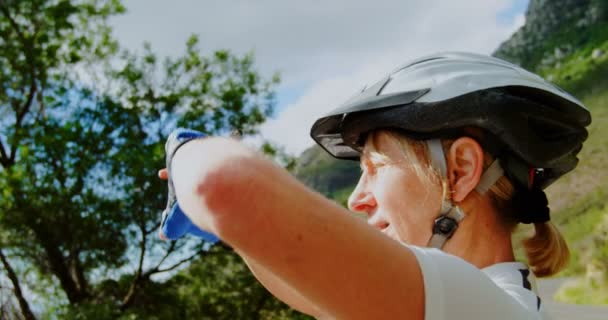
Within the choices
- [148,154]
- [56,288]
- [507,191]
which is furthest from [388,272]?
[56,288]

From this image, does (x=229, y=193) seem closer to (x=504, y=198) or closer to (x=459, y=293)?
(x=459, y=293)

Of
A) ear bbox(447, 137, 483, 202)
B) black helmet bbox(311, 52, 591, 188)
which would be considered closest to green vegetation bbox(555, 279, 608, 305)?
black helmet bbox(311, 52, 591, 188)

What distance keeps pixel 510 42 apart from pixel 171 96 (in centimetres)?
14665

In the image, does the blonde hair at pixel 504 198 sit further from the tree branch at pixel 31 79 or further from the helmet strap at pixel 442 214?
the tree branch at pixel 31 79

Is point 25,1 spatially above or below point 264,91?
above

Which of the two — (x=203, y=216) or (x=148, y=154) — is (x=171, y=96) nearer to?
(x=148, y=154)

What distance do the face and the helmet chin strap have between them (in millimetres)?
21

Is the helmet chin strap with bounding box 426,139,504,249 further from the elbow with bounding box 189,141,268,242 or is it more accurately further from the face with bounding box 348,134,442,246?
the elbow with bounding box 189,141,268,242

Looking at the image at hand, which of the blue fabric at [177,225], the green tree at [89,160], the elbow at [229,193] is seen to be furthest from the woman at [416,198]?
the green tree at [89,160]

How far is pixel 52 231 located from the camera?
17.8m

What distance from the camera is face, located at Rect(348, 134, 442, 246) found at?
6.47ft

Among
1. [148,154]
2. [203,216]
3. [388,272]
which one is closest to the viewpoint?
[203,216]

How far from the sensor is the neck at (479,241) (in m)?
2.06

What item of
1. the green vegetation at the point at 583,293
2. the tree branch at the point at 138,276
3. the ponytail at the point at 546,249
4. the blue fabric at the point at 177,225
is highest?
the tree branch at the point at 138,276
